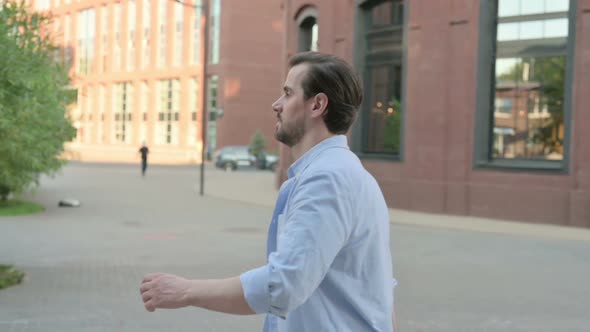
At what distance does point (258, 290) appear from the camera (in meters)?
1.88

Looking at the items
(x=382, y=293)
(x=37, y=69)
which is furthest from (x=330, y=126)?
(x=37, y=69)

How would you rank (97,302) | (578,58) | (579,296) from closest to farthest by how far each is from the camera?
(97,302)
(579,296)
(578,58)

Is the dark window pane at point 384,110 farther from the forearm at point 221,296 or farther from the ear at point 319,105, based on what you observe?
the forearm at point 221,296

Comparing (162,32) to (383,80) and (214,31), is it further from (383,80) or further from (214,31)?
(383,80)

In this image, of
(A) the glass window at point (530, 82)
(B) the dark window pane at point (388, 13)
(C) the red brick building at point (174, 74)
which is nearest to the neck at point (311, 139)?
(A) the glass window at point (530, 82)

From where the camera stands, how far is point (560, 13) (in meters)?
16.6

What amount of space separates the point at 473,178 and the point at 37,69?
12.3 m

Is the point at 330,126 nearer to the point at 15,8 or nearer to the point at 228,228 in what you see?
the point at 15,8

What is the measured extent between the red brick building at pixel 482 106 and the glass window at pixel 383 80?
0.12 feet

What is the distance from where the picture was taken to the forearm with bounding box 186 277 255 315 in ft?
6.30

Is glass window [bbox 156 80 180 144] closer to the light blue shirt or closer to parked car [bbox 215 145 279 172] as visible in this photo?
parked car [bbox 215 145 279 172]

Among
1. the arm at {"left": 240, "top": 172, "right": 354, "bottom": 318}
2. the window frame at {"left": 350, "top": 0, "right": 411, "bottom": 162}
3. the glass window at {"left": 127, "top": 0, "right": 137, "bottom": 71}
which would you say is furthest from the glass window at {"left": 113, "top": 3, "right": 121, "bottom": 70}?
the arm at {"left": 240, "top": 172, "right": 354, "bottom": 318}

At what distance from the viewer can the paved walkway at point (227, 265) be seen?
22.5 feet

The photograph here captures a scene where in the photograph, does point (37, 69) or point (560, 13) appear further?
point (560, 13)
